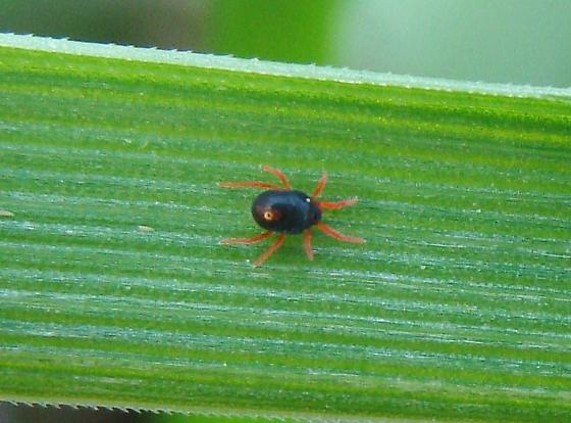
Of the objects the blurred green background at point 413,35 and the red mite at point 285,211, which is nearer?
the red mite at point 285,211

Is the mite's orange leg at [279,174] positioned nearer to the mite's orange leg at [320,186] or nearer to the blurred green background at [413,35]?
the mite's orange leg at [320,186]

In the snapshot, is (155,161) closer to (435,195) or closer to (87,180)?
(87,180)

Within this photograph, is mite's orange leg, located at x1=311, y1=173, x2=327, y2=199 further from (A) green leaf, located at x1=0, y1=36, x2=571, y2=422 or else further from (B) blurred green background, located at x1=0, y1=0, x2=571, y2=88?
(B) blurred green background, located at x1=0, y1=0, x2=571, y2=88

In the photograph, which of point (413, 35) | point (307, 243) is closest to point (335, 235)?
point (307, 243)

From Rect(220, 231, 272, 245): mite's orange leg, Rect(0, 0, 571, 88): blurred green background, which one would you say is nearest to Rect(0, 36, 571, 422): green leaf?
Rect(220, 231, 272, 245): mite's orange leg

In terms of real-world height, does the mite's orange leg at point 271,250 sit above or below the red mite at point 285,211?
below

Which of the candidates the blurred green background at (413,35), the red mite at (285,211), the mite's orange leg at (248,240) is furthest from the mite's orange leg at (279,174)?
the blurred green background at (413,35)
